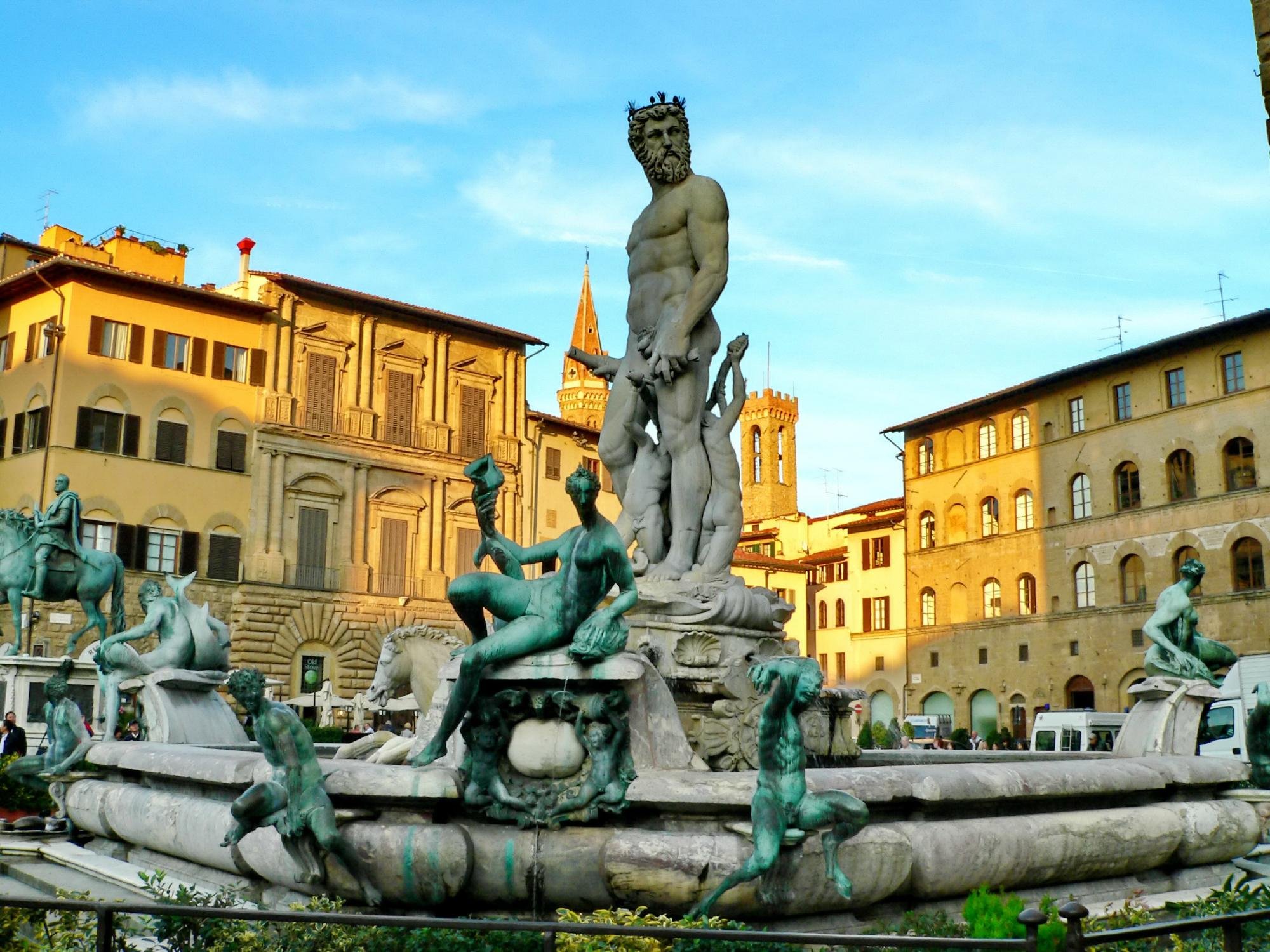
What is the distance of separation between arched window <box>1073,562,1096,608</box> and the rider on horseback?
122 ft

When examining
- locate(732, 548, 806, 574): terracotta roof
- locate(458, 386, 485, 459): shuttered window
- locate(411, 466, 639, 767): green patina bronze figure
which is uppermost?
locate(458, 386, 485, 459): shuttered window

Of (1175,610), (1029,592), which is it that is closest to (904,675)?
(1029,592)

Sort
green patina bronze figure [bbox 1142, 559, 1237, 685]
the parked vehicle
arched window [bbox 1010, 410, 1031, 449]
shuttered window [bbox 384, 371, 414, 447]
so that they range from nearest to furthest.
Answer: green patina bronze figure [bbox 1142, 559, 1237, 685] < the parked vehicle < shuttered window [bbox 384, 371, 414, 447] < arched window [bbox 1010, 410, 1031, 449]

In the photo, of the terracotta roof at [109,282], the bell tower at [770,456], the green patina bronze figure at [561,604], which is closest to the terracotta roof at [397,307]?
the terracotta roof at [109,282]

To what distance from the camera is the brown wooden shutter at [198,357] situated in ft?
132

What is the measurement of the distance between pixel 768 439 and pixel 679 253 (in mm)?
101655

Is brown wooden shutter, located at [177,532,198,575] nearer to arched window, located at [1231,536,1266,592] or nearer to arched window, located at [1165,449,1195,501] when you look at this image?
arched window, located at [1165,449,1195,501]

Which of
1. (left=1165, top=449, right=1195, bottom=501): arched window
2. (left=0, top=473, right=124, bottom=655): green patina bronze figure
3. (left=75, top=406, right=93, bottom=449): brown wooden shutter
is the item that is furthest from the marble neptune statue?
(left=1165, top=449, right=1195, bottom=501): arched window

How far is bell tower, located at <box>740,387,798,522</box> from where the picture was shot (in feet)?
356

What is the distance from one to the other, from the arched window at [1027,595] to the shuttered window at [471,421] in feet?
67.1

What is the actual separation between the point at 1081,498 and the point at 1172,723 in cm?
4016

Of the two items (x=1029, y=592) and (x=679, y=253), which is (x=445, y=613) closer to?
(x=1029, y=592)

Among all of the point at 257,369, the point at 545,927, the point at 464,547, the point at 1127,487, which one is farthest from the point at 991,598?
the point at 545,927

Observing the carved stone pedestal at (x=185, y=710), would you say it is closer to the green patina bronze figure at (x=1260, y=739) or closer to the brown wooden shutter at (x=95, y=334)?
the green patina bronze figure at (x=1260, y=739)
